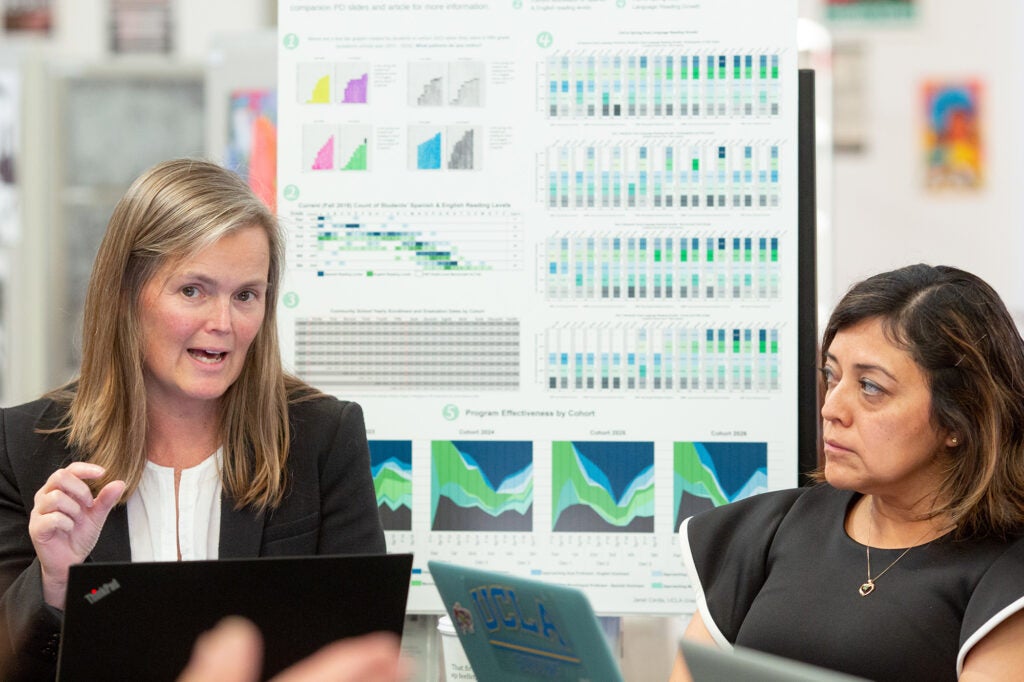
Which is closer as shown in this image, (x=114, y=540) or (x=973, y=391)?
(x=973, y=391)

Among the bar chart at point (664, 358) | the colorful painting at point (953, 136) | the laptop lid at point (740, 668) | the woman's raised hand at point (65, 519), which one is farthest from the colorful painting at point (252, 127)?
the colorful painting at point (953, 136)

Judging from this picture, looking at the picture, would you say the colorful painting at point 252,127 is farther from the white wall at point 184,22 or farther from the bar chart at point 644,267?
the white wall at point 184,22

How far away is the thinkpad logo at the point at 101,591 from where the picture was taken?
4.50ft

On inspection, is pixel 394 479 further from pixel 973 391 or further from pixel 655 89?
pixel 973 391

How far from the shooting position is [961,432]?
180 cm

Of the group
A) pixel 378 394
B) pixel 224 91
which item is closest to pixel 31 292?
pixel 224 91

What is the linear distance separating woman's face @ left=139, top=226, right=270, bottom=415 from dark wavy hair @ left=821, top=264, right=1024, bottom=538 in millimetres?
1049

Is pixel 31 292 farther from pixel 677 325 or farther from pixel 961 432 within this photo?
pixel 961 432

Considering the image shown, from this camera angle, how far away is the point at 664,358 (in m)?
2.35

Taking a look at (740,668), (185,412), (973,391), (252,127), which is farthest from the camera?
(252,127)

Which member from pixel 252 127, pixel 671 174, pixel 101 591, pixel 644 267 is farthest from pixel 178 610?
pixel 252 127

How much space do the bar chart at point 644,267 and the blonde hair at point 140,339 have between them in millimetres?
622

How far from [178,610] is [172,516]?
632mm

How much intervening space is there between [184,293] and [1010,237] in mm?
3915
